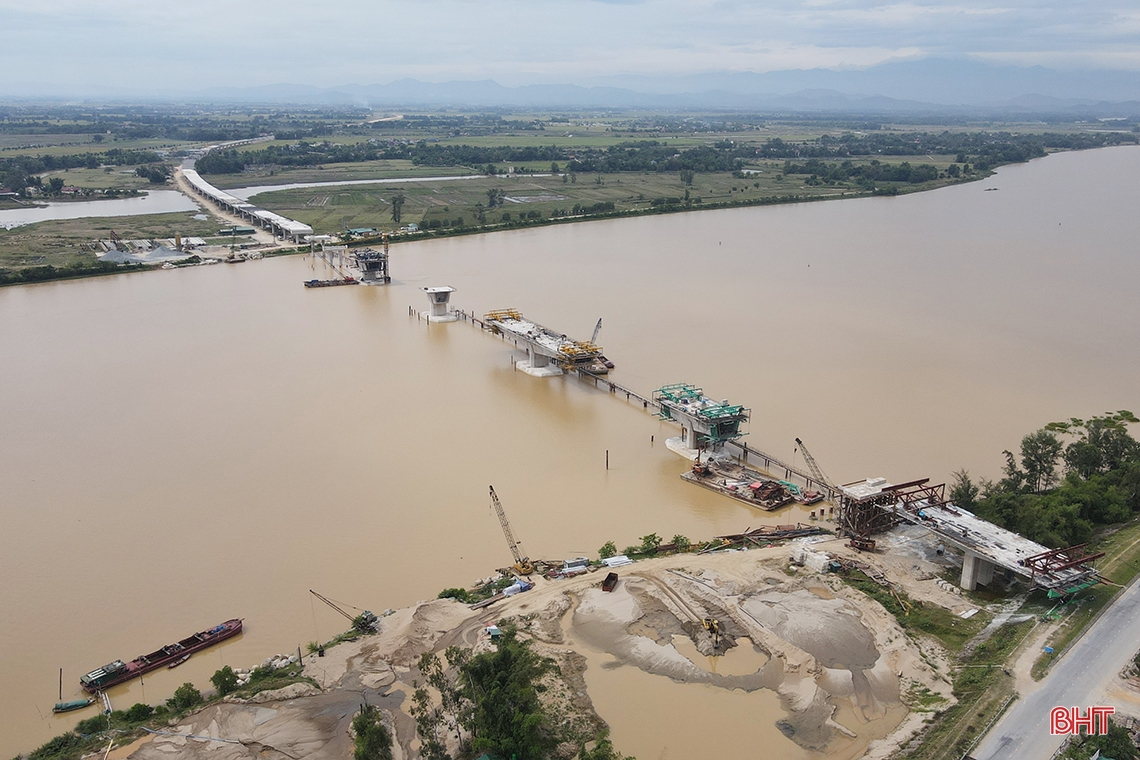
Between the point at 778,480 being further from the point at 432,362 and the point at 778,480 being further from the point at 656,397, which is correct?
the point at 432,362


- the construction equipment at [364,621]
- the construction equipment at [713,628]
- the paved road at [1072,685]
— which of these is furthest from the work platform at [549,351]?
the paved road at [1072,685]

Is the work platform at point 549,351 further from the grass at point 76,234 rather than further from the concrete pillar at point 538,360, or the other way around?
the grass at point 76,234

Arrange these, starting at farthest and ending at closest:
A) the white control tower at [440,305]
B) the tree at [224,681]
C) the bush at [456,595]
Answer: the white control tower at [440,305], the bush at [456,595], the tree at [224,681]

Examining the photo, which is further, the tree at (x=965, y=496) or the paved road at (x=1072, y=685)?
the tree at (x=965, y=496)

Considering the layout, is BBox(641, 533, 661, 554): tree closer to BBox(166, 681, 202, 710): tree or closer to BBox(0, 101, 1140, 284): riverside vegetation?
BBox(166, 681, 202, 710): tree

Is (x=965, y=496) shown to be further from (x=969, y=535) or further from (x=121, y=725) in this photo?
(x=121, y=725)

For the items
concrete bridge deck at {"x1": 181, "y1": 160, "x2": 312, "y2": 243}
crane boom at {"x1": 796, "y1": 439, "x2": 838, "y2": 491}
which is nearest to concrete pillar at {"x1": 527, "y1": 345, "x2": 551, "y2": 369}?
crane boom at {"x1": 796, "y1": 439, "x2": 838, "y2": 491}
